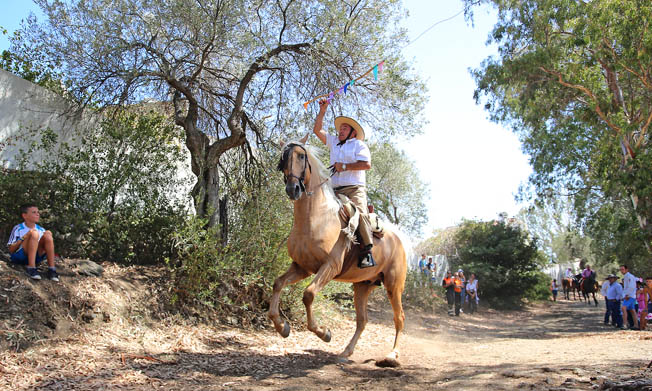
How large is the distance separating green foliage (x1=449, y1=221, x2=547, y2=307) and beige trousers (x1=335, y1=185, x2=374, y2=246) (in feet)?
58.8

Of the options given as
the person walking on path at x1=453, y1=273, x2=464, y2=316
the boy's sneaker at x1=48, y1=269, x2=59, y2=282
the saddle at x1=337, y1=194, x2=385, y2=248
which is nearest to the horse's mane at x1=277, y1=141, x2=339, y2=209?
the saddle at x1=337, y1=194, x2=385, y2=248

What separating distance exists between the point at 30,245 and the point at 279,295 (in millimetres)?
3689

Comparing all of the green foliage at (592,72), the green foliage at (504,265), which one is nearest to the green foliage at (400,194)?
the green foliage at (504,265)

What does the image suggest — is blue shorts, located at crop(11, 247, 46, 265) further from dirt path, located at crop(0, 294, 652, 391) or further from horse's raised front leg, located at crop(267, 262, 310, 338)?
horse's raised front leg, located at crop(267, 262, 310, 338)

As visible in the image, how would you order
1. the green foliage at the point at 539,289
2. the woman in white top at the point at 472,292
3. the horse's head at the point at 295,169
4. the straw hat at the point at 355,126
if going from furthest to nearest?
Result: the green foliage at the point at 539,289
the woman in white top at the point at 472,292
the straw hat at the point at 355,126
the horse's head at the point at 295,169

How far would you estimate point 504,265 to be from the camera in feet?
77.9

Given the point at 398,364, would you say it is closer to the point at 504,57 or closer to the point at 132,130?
the point at 132,130

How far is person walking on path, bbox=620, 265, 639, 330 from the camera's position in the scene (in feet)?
44.3

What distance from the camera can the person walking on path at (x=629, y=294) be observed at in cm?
1351

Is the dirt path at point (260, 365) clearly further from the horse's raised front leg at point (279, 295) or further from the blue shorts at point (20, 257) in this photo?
the blue shorts at point (20, 257)

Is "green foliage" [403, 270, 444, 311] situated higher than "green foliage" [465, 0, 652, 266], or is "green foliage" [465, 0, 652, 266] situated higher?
"green foliage" [465, 0, 652, 266]

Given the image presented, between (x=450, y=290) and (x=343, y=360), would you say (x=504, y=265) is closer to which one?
(x=450, y=290)

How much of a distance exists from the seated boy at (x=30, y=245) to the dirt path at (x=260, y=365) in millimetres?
1225

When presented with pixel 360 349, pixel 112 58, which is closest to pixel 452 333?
pixel 360 349
